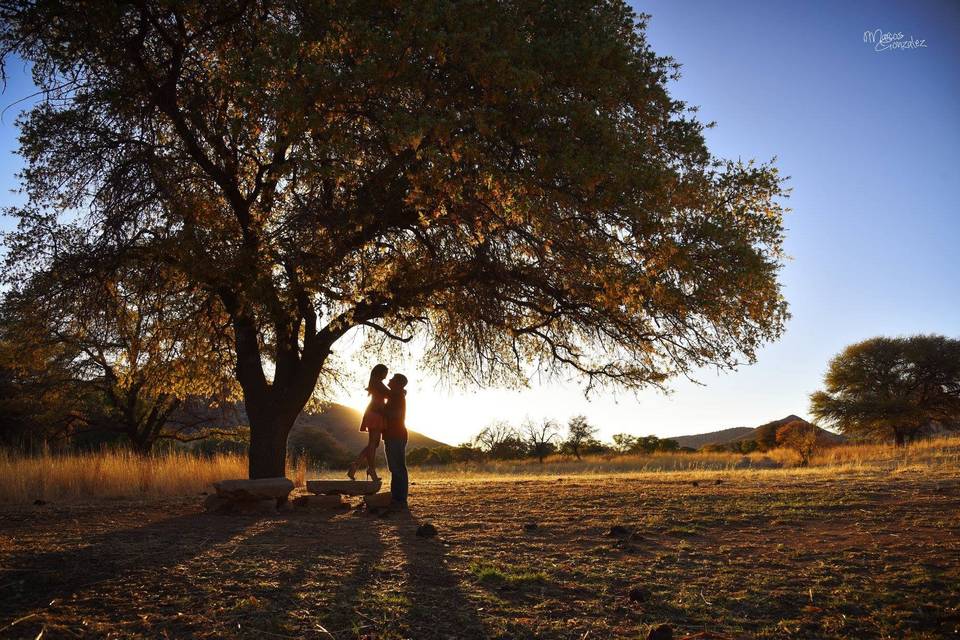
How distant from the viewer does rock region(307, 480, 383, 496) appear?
33.3 feet

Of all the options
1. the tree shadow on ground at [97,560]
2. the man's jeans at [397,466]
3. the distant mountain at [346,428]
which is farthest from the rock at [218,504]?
the distant mountain at [346,428]

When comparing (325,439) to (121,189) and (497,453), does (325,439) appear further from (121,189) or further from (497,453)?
(121,189)

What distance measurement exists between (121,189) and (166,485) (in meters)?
6.77

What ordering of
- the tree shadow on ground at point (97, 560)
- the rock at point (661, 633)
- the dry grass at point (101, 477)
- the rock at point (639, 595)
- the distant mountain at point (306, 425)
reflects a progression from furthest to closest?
the distant mountain at point (306, 425)
the dry grass at point (101, 477)
the tree shadow on ground at point (97, 560)
the rock at point (639, 595)
the rock at point (661, 633)

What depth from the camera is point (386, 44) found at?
8008mm

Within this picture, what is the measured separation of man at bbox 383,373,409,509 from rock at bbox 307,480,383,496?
508 millimetres

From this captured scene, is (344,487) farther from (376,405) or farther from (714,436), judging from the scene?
(714,436)

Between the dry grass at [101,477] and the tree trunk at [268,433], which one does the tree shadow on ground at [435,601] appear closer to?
the tree trunk at [268,433]

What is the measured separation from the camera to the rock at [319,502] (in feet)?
33.1

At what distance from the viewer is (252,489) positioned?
947cm

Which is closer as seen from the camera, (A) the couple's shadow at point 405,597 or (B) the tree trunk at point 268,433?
(A) the couple's shadow at point 405,597

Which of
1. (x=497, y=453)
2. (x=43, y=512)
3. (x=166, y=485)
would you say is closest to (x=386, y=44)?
(x=43, y=512)

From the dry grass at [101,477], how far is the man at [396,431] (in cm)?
642

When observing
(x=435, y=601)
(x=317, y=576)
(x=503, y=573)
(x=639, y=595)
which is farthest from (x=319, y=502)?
(x=639, y=595)
